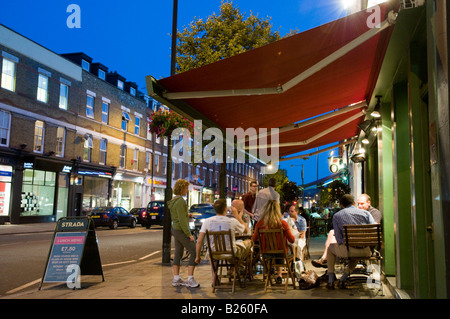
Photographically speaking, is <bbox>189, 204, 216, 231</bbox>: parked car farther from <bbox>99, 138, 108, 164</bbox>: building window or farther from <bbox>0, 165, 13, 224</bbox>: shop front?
<bbox>99, 138, 108, 164</bbox>: building window

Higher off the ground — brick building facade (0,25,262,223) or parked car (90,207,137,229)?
brick building facade (0,25,262,223)

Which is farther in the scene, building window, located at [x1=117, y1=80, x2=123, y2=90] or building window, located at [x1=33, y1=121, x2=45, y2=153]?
building window, located at [x1=117, y1=80, x2=123, y2=90]

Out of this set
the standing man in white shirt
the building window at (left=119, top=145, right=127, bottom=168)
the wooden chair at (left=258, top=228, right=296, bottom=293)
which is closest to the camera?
the wooden chair at (left=258, top=228, right=296, bottom=293)

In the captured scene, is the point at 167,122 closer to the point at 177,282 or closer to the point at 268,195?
the point at 268,195

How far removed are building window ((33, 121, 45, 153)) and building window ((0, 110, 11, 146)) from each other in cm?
221

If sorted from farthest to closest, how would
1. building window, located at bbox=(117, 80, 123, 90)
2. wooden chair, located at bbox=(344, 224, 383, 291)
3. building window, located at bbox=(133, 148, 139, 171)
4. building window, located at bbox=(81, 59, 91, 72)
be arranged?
building window, located at bbox=(133, 148, 139, 171), building window, located at bbox=(117, 80, 123, 90), building window, located at bbox=(81, 59, 91, 72), wooden chair, located at bbox=(344, 224, 383, 291)

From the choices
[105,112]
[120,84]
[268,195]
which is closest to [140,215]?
[105,112]

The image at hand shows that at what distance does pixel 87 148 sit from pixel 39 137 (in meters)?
5.24

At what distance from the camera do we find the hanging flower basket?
1311cm

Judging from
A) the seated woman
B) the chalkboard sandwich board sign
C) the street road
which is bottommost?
the street road

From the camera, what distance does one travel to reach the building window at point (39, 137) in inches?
1089

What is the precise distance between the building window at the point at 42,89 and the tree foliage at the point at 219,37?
13.5 metres

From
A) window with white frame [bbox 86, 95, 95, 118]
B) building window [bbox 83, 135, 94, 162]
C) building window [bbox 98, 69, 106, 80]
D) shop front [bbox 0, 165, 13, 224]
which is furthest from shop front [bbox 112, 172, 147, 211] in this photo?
shop front [bbox 0, 165, 13, 224]

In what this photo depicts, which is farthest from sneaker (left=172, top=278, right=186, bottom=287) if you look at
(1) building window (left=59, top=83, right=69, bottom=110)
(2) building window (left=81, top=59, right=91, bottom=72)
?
(2) building window (left=81, top=59, right=91, bottom=72)
